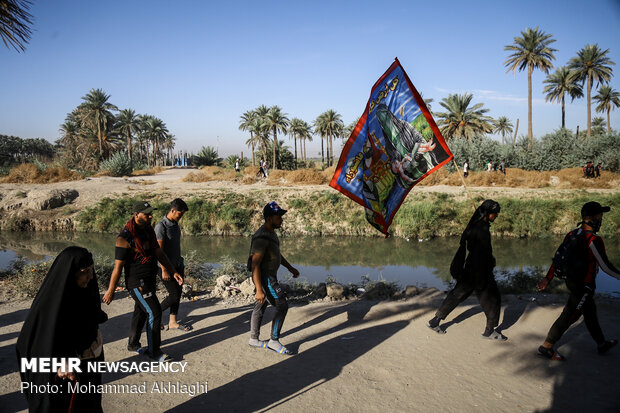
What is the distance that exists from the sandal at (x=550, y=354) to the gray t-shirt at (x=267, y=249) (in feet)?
11.1

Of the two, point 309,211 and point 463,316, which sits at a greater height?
point 309,211

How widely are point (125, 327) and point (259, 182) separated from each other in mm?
26704

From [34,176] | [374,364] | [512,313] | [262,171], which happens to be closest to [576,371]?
[512,313]

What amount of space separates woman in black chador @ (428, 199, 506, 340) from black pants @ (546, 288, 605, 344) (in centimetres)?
76

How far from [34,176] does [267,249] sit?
33283 millimetres

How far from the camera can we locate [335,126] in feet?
206

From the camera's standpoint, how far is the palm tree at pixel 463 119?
42594 mm

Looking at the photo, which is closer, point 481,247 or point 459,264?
point 481,247

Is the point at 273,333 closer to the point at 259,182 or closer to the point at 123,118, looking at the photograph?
the point at 259,182

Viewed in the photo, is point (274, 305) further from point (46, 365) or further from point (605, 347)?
point (605, 347)

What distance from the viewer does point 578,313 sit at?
178 inches

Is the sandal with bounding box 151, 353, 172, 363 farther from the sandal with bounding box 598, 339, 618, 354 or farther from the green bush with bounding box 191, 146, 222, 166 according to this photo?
the green bush with bounding box 191, 146, 222, 166

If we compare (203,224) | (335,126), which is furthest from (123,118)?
(203,224)

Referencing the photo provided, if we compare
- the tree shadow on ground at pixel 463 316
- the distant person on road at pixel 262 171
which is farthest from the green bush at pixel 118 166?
the tree shadow on ground at pixel 463 316
